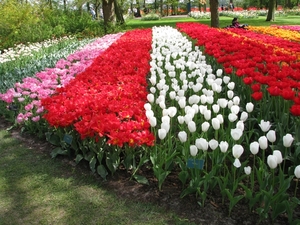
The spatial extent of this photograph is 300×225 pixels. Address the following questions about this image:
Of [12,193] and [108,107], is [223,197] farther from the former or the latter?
[12,193]

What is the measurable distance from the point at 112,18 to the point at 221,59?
15.2m

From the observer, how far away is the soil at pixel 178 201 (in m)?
2.77

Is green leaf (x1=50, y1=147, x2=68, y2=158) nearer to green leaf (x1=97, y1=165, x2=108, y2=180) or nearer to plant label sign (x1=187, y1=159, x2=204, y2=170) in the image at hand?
green leaf (x1=97, y1=165, x2=108, y2=180)

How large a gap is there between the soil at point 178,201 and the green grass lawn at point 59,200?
83 millimetres

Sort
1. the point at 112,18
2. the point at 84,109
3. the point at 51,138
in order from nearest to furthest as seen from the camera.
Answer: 1. the point at 84,109
2. the point at 51,138
3. the point at 112,18

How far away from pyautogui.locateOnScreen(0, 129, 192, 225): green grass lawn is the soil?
83mm

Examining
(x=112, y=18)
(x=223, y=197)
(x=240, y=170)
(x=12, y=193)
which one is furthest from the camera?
(x=112, y=18)

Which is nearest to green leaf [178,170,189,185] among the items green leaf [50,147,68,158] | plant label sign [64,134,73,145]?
plant label sign [64,134,73,145]

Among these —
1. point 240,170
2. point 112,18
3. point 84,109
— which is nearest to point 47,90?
point 84,109

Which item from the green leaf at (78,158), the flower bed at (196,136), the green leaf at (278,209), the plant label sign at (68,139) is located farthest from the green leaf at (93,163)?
the green leaf at (278,209)

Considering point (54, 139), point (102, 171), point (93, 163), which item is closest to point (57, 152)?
point (54, 139)

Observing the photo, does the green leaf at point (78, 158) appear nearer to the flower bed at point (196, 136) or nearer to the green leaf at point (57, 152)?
the flower bed at point (196, 136)

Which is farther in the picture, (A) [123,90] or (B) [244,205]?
(A) [123,90]

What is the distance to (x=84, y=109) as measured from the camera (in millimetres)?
3848
